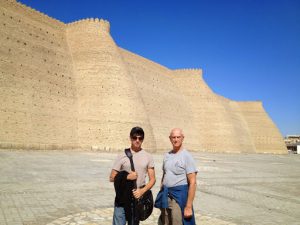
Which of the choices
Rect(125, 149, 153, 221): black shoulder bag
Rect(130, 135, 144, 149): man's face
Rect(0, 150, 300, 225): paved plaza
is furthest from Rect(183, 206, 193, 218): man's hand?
Rect(0, 150, 300, 225): paved plaza

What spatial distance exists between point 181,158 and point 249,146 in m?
53.1

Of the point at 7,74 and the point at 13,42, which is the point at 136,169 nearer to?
the point at 7,74

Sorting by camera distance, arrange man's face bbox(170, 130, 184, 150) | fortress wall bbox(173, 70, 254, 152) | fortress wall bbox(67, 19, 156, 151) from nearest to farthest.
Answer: man's face bbox(170, 130, 184, 150)
fortress wall bbox(67, 19, 156, 151)
fortress wall bbox(173, 70, 254, 152)

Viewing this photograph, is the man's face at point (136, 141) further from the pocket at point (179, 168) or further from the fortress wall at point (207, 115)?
the fortress wall at point (207, 115)

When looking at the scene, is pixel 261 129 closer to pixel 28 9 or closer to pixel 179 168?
pixel 28 9

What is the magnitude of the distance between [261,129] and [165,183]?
60038mm

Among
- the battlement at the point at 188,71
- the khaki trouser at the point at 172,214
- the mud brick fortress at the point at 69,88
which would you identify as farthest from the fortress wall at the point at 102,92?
the khaki trouser at the point at 172,214

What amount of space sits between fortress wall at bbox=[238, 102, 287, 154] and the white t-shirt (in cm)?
5778

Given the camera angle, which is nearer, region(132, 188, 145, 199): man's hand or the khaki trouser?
region(132, 188, 145, 199): man's hand

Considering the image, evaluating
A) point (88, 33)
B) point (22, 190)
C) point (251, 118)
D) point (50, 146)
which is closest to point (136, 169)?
point (22, 190)

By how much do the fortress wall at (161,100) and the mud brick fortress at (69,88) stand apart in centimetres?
15

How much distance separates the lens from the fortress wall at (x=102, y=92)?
27.1 metres

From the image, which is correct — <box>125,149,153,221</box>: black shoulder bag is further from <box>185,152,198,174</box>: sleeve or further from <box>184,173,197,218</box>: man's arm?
<box>185,152,198,174</box>: sleeve

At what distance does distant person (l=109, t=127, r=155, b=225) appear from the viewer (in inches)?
129
